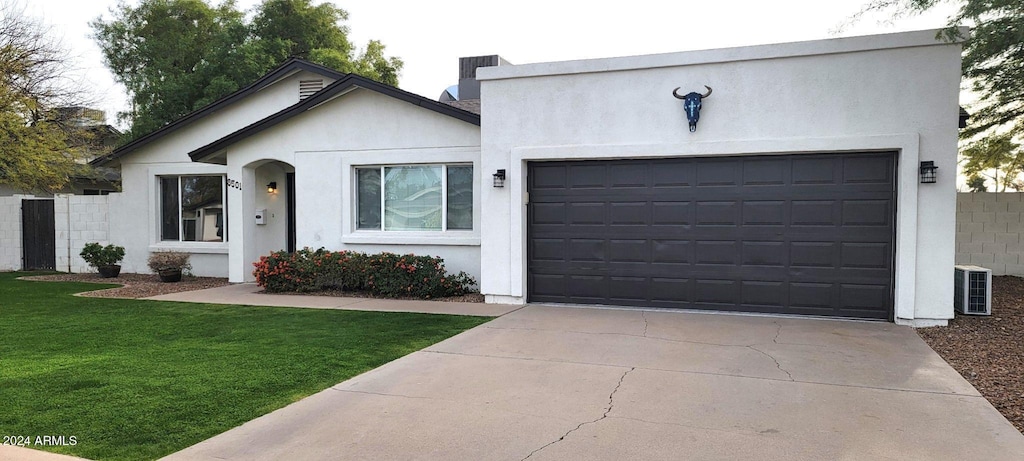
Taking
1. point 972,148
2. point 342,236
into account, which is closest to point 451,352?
point 342,236

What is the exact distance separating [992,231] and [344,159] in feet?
40.0

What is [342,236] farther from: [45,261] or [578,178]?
[45,261]

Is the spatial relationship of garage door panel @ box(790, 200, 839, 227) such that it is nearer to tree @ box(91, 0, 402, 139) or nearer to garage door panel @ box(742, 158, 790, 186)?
garage door panel @ box(742, 158, 790, 186)

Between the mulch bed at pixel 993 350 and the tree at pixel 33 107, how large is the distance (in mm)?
16817

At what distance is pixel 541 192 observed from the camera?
1005cm

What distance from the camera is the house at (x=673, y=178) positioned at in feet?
26.9

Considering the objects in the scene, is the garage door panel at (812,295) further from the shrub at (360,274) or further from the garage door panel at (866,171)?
the shrub at (360,274)

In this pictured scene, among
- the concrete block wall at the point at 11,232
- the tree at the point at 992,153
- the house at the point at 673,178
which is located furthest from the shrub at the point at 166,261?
the tree at the point at 992,153

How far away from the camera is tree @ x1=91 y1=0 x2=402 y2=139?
26719 millimetres

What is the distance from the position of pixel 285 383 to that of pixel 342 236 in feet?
22.3

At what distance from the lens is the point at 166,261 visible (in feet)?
44.2

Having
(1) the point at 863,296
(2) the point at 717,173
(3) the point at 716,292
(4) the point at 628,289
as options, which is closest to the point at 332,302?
(4) the point at 628,289

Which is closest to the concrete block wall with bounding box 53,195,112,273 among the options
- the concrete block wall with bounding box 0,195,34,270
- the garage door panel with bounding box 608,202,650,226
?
the concrete block wall with bounding box 0,195,34,270

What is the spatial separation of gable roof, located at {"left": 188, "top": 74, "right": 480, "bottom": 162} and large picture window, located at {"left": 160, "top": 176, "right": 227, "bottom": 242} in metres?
1.82
